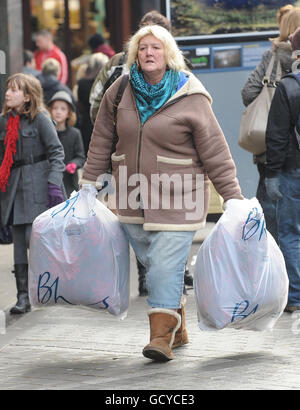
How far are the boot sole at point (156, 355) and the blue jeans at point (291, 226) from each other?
1.54 metres

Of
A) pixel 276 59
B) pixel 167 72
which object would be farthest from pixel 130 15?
pixel 167 72

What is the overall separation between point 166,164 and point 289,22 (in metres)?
2.00

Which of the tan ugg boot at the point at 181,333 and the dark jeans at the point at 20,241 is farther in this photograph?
the dark jeans at the point at 20,241

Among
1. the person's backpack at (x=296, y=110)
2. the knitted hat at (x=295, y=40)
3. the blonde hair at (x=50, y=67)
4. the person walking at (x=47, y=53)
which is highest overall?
the knitted hat at (x=295, y=40)

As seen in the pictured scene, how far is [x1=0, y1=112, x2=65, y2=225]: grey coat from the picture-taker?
25.4 ft

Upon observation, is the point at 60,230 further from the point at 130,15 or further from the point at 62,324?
the point at 130,15

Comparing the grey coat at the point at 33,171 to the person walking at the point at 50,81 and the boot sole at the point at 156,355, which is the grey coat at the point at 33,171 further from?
the person walking at the point at 50,81

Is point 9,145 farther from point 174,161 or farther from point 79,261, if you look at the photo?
point 174,161

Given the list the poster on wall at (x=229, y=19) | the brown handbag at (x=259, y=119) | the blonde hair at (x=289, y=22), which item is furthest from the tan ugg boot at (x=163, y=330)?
the poster on wall at (x=229, y=19)

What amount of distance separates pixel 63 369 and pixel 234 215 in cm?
123

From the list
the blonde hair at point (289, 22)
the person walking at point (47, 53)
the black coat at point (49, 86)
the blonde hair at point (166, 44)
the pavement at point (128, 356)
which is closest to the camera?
the pavement at point (128, 356)

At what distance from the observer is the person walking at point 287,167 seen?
7316mm

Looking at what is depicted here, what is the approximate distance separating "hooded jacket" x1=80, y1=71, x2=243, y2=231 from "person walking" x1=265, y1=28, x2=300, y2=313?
3.26 ft

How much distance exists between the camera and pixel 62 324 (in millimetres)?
7422
